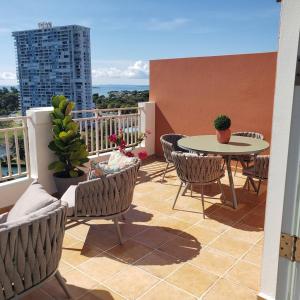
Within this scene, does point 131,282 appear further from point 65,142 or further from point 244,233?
point 65,142

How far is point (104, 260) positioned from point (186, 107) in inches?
167

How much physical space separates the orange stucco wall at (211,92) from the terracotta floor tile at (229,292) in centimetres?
348

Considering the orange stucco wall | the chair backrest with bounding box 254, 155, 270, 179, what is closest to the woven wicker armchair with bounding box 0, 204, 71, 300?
the chair backrest with bounding box 254, 155, 270, 179

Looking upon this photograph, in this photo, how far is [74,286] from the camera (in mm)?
2404

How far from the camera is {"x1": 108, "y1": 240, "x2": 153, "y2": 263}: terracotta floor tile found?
2.83 m

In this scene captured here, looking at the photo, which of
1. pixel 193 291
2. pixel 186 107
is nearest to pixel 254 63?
pixel 186 107

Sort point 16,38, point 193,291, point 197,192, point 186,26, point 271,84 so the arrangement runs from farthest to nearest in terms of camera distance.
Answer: point 16,38 < point 186,26 < point 271,84 < point 197,192 < point 193,291

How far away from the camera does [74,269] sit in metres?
2.63

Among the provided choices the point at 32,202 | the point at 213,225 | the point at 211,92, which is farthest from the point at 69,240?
the point at 211,92

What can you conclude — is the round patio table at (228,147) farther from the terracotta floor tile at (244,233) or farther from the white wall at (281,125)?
the white wall at (281,125)

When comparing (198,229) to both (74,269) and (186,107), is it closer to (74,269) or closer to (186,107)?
(74,269)

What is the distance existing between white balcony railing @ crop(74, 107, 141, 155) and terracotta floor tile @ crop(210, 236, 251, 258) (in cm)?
310

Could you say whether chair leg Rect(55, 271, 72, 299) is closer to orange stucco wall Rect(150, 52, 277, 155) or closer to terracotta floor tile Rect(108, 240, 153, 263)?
terracotta floor tile Rect(108, 240, 153, 263)

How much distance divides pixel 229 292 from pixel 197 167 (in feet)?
5.26
